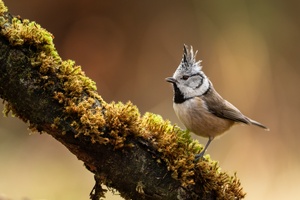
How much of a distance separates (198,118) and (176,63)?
4.87m

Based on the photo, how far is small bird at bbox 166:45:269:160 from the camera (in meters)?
3.75

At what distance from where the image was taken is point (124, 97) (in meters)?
8.39

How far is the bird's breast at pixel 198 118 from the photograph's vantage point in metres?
3.74

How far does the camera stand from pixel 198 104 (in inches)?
150

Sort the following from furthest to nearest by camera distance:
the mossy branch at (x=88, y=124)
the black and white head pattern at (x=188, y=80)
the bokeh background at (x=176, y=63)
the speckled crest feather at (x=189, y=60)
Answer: the bokeh background at (x=176, y=63) → the black and white head pattern at (x=188, y=80) → the speckled crest feather at (x=189, y=60) → the mossy branch at (x=88, y=124)

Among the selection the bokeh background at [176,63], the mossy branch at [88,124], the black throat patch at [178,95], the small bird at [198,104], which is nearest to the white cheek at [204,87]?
the small bird at [198,104]

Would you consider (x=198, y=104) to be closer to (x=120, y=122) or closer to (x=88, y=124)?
(x=120, y=122)

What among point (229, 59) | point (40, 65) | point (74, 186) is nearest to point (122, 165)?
point (40, 65)

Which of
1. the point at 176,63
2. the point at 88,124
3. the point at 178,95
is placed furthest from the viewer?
the point at 176,63

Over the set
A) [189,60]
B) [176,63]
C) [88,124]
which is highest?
[176,63]

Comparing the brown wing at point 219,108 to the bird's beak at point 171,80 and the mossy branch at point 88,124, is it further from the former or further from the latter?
the mossy branch at point 88,124

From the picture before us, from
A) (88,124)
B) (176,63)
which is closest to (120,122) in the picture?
(88,124)

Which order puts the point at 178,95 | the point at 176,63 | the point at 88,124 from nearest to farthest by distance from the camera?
1. the point at 88,124
2. the point at 178,95
3. the point at 176,63

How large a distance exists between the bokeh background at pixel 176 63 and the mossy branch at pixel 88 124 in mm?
3523
